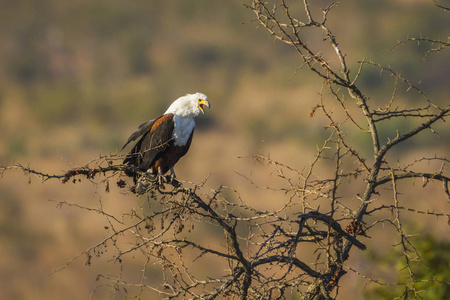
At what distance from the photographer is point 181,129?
723 cm

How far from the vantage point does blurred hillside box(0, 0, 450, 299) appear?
23641 millimetres

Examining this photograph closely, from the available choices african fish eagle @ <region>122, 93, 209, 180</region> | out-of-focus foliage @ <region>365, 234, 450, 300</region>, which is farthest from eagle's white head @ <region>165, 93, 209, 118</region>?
out-of-focus foliage @ <region>365, 234, 450, 300</region>

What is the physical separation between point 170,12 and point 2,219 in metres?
21.6

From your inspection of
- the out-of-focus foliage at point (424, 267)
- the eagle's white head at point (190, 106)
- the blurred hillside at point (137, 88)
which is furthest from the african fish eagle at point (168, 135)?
the blurred hillside at point (137, 88)

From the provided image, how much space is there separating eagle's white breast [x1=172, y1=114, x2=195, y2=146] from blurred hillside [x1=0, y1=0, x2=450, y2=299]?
13155mm

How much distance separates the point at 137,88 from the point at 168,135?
93.4 ft

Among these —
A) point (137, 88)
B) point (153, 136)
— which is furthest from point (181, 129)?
point (137, 88)

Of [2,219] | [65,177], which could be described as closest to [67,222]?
[2,219]

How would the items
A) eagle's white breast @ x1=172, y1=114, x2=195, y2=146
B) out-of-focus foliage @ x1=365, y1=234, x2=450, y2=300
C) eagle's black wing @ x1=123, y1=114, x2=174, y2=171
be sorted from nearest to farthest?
eagle's black wing @ x1=123, y1=114, x2=174, y2=171, eagle's white breast @ x1=172, y1=114, x2=195, y2=146, out-of-focus foliage @ x1=365, y1=234, x2=450, y2=300

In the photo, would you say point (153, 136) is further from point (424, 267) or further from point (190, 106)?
point (424, 267)

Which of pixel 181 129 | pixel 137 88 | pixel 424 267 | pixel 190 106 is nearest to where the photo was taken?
pixel 181 129

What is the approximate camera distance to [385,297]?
836 centimetres

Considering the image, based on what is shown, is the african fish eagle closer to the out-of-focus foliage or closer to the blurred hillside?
the out-of-focus foliage

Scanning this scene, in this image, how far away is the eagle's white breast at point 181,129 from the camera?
283 inches
